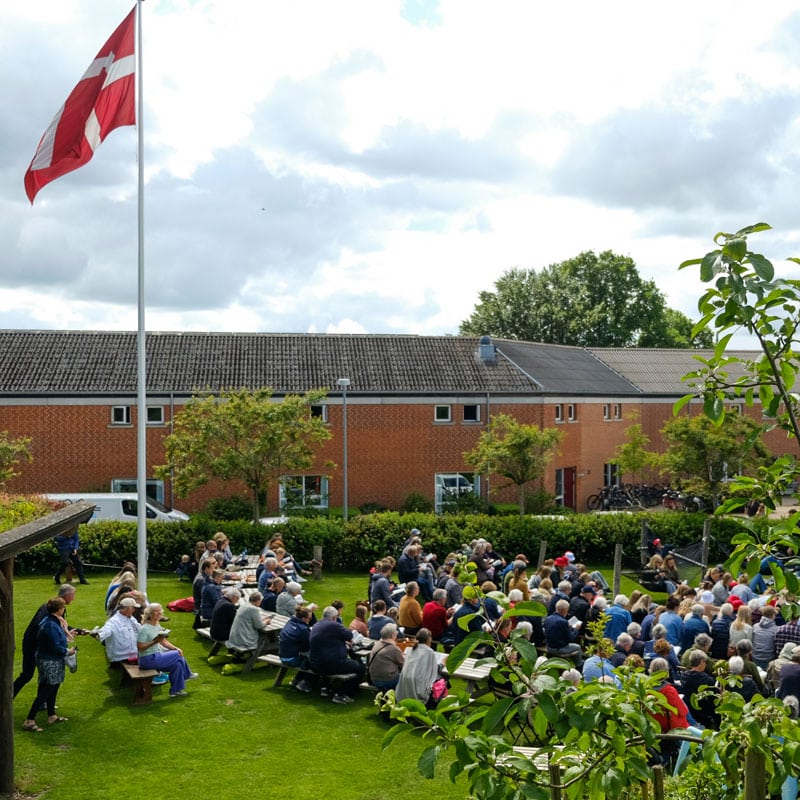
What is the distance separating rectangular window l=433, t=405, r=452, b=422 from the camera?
138 feet

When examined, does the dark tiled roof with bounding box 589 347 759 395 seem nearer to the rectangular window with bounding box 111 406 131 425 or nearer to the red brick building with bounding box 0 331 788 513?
the red brick building with bounding box 0 331 788 513

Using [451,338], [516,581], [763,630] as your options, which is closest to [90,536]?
[516,581]

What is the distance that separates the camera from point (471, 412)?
42.4m

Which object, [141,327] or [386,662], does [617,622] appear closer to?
[386,662]

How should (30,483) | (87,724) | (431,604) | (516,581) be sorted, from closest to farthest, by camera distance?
(87,724)
(431,604)
(516,581)
(30,483)

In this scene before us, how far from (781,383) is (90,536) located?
24189 millimetres

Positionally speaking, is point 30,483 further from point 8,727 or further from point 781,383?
point 781,383

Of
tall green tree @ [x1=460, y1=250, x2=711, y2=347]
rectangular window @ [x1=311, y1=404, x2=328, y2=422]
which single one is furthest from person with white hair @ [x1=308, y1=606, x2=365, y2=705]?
tall green tree @ [x1=460, y1=250, x2=711, y2=347]

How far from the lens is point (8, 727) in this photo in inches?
413

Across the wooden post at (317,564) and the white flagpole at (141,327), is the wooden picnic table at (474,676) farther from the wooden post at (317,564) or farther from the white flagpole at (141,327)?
the wooden post at (317,564)

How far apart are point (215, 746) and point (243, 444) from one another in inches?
709

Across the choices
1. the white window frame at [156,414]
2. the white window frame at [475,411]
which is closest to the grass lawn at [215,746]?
the white window frame at [156,414]

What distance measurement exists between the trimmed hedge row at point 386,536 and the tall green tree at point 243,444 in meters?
2.71

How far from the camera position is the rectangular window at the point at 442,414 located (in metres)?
42.0
